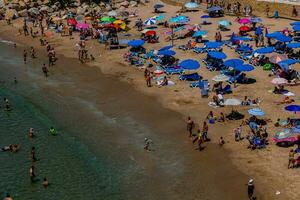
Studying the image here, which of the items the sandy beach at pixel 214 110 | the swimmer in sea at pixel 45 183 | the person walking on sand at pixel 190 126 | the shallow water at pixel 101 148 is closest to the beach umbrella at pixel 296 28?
the sandy beach at pixel 214 110

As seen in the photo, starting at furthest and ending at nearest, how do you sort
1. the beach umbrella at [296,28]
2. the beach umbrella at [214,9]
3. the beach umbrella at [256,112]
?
the beach umbrella at [214,9]
the beach umbrella at [296,28]
the beach umbrella at [256,112]

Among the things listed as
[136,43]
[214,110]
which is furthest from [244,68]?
[136,43]

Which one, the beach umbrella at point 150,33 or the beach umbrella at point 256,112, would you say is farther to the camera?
the beach umbrella at point 150,33

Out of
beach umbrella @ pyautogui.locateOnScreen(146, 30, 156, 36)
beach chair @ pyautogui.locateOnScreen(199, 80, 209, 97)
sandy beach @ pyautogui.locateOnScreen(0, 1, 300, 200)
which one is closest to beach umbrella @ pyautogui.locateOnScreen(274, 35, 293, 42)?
sandy beach @ pyautogui.locateOnScreen(0, 1, 300, 200)

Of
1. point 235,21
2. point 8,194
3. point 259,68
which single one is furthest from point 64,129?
point 235,21

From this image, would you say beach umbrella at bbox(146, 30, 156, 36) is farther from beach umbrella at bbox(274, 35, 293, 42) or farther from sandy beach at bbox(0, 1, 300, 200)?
beach umbrella at bbox(274, 35, 293, 42)

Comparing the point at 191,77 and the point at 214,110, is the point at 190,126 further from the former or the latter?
the point at 191,77

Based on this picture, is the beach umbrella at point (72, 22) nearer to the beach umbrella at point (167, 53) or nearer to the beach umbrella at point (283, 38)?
the beach umbrella at point (167, 53)

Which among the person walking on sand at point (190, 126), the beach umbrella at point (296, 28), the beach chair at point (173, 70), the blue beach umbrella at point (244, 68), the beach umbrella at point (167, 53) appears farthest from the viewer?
the beach umbrella at point (296, 28)
